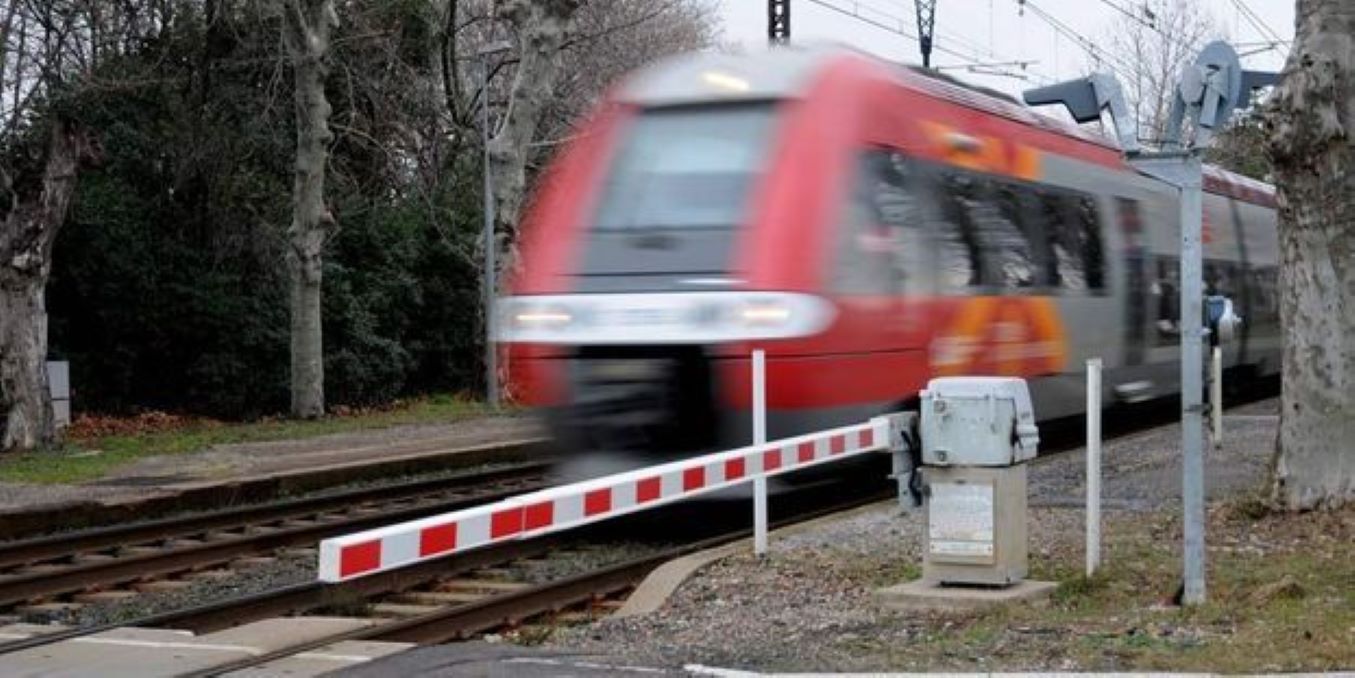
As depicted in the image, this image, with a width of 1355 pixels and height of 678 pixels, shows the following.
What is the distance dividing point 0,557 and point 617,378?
15.6 ft

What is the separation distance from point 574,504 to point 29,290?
16.3 metres

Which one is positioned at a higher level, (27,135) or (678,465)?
(27,135)

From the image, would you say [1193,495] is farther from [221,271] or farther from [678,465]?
[221,271]

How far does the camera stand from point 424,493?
16.8m

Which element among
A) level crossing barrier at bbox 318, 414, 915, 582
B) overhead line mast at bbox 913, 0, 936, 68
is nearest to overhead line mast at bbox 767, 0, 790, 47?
overhead line mast at bbox 913, 0, 936, 68

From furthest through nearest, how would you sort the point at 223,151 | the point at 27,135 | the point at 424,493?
1. the point at 223,151
2. the point at 27,135
3. the point at 424,493

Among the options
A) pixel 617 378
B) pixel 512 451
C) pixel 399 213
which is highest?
pixel 399 213

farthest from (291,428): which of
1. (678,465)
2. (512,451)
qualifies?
(678,465)

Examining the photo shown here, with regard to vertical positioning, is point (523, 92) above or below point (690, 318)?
above

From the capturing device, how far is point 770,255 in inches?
470

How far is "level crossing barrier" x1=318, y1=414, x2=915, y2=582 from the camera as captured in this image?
5871mm

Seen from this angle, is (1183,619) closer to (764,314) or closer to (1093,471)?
(1093,471)

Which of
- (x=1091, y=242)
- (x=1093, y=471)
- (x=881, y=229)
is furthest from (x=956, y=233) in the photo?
(x=1093, y=471)

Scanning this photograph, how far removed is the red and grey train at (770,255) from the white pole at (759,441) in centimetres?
107
